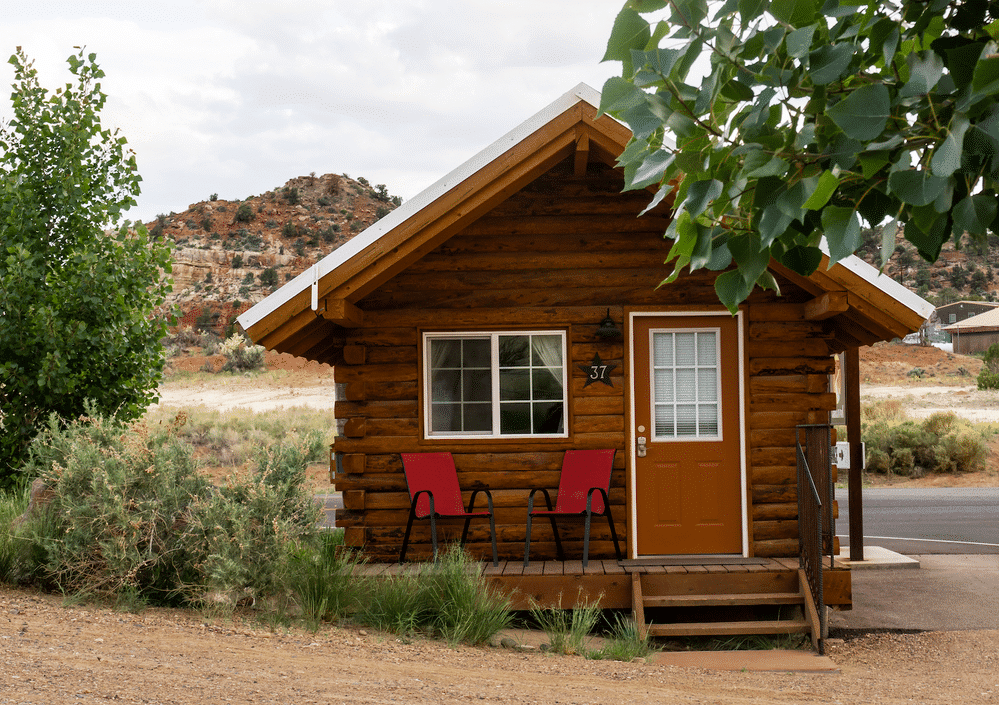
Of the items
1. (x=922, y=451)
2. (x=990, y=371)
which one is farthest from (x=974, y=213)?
(x=990, y=371)

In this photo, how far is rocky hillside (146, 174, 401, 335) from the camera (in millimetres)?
43031

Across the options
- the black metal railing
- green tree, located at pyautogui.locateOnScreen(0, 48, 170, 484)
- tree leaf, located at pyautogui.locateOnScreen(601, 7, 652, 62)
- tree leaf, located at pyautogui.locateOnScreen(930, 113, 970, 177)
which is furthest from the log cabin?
tree leaf, located at pyautogui.locateOnScreen(930, 113, 970, 177)

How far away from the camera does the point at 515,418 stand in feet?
23.4

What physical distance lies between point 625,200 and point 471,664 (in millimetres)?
4016

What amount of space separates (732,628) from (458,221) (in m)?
3.65

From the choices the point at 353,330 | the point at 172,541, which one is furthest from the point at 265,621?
the point at 353,330

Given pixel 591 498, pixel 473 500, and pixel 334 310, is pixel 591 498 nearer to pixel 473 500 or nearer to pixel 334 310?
pixel 473 500

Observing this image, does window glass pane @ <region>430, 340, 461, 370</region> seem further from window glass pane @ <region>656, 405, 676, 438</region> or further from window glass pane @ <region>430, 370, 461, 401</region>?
window glass pane @ <region>656, 405, 676, 438</region>

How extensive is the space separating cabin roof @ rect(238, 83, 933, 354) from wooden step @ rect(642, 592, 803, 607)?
7.16ft

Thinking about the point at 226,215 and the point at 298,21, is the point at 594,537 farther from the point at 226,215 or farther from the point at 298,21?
the point at 298,21

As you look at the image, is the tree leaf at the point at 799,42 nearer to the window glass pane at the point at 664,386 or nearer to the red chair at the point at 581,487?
the red chair at the point at 581,487

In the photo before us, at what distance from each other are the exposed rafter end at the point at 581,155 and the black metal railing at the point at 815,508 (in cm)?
272

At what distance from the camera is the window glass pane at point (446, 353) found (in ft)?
23.4

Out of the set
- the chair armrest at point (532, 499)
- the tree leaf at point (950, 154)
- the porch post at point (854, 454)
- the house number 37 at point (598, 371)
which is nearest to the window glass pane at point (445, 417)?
the chair armrest at point (532, 499)
